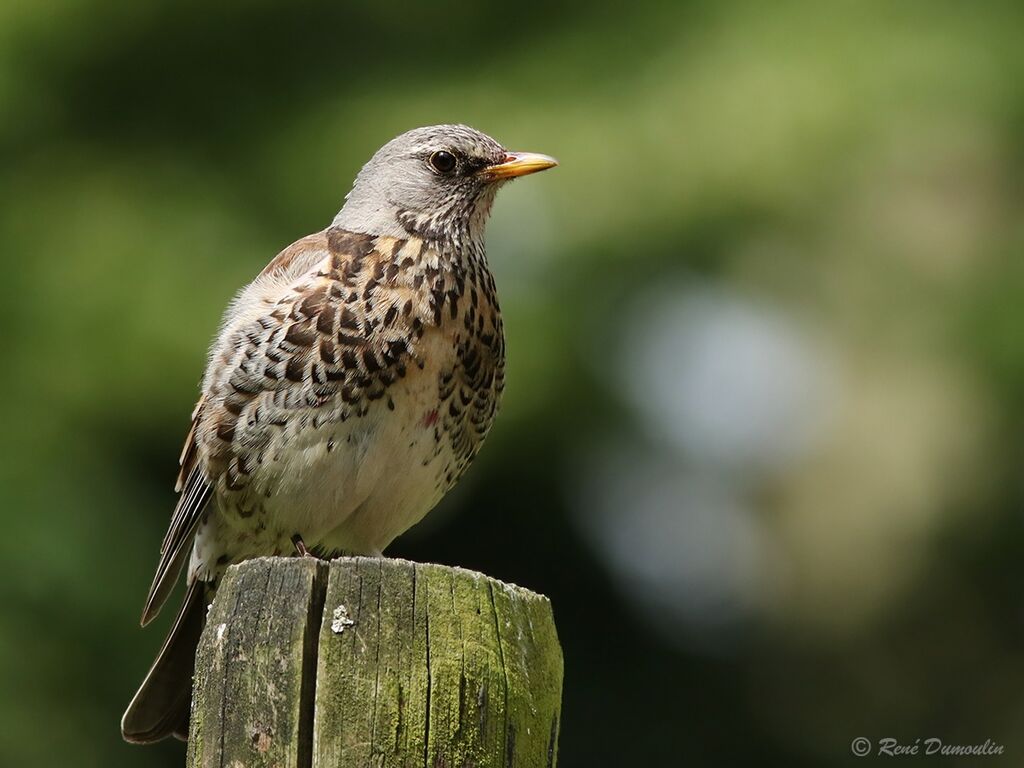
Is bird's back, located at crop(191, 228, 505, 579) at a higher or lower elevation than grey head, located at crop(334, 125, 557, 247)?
lower

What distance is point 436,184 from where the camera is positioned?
17.2 feet

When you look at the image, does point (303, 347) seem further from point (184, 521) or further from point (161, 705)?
point (161, 705)

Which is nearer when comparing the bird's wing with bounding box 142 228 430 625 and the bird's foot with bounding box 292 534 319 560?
the bird's wing with bounding box 142 228 430 625

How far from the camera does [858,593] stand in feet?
25.7

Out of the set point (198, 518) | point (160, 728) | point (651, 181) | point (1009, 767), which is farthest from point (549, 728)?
point (1009, 767)

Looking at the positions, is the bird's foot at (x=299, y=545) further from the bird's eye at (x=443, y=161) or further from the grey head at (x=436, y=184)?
the bird's eye at (x=443, y=161)

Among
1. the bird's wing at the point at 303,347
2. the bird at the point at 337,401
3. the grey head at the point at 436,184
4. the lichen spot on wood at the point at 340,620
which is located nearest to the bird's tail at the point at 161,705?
the bird at the point at 337,401

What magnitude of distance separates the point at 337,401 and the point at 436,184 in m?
1.03

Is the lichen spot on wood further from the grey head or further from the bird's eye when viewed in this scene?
the bird's eye

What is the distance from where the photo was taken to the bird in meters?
4.55

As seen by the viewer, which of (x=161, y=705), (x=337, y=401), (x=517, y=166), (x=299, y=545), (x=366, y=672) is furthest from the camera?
(x=517, y=166)

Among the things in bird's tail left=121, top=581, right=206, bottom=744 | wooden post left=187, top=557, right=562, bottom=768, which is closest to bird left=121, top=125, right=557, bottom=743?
bird's tail left=121, top=581, right=206, bottom=744

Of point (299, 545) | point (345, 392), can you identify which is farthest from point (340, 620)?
point (299, 545)

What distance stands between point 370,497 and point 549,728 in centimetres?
189
